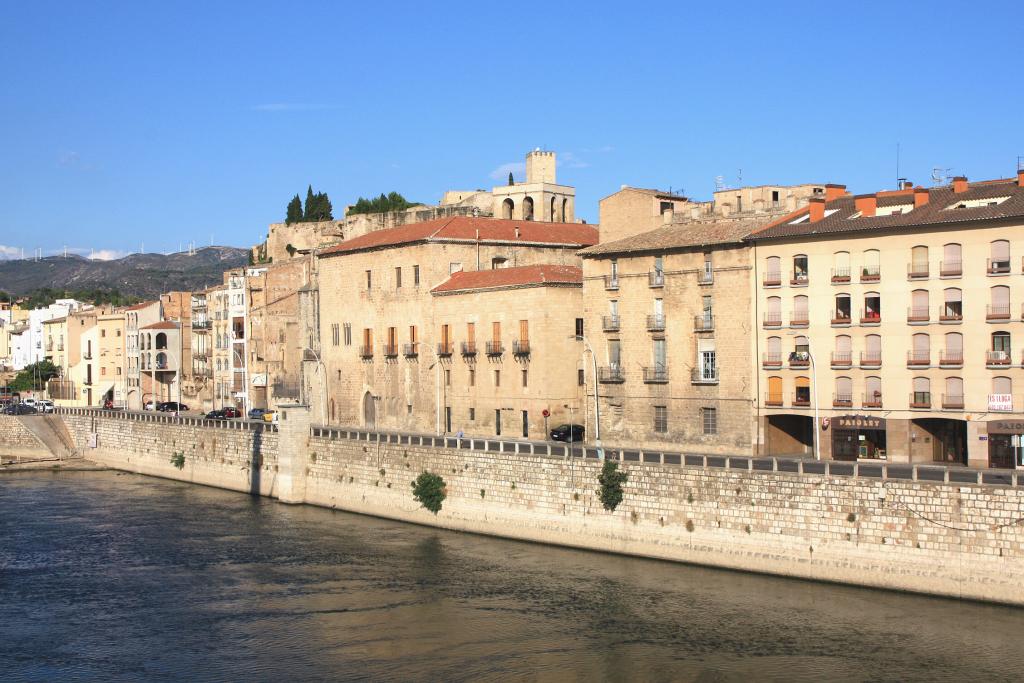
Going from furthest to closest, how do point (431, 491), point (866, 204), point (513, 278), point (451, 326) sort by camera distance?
point (451, 326), point (513, 278), point (431, 491), point (866, 204)

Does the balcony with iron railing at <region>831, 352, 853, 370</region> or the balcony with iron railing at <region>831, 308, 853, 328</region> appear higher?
the balcony with iron railing at <region>831, 308, 853, 328</region>

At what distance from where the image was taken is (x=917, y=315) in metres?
50.8

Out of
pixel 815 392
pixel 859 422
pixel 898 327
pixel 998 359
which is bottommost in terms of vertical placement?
pixel 859 422

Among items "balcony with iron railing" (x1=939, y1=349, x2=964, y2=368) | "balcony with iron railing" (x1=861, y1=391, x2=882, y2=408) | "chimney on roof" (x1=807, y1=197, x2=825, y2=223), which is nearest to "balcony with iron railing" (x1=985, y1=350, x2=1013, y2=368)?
"balcony with iron railing" (x1=939, y1=349, x2=964, y2=368)

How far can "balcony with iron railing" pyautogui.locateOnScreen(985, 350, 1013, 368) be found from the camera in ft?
159

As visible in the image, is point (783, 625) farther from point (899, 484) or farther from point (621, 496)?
point (621, 496)

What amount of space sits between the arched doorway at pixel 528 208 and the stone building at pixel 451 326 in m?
13.3

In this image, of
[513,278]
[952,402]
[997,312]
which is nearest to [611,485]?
[952,402]

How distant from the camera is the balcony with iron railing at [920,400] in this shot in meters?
50.5

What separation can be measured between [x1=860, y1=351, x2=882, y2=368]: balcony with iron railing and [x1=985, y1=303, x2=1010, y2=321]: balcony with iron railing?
482cm

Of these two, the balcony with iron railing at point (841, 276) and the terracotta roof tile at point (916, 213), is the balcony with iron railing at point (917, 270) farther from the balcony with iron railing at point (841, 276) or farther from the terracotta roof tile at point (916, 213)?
the balcony with iron railing at point (841, 276)

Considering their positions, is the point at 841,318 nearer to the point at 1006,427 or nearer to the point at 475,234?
the point at 1006,427

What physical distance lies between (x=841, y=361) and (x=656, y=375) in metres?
9.71

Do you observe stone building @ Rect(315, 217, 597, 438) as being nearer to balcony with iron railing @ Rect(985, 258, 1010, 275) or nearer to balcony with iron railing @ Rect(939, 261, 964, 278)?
balcony with iron railing @ Rect(939, 261, 964, 278)
